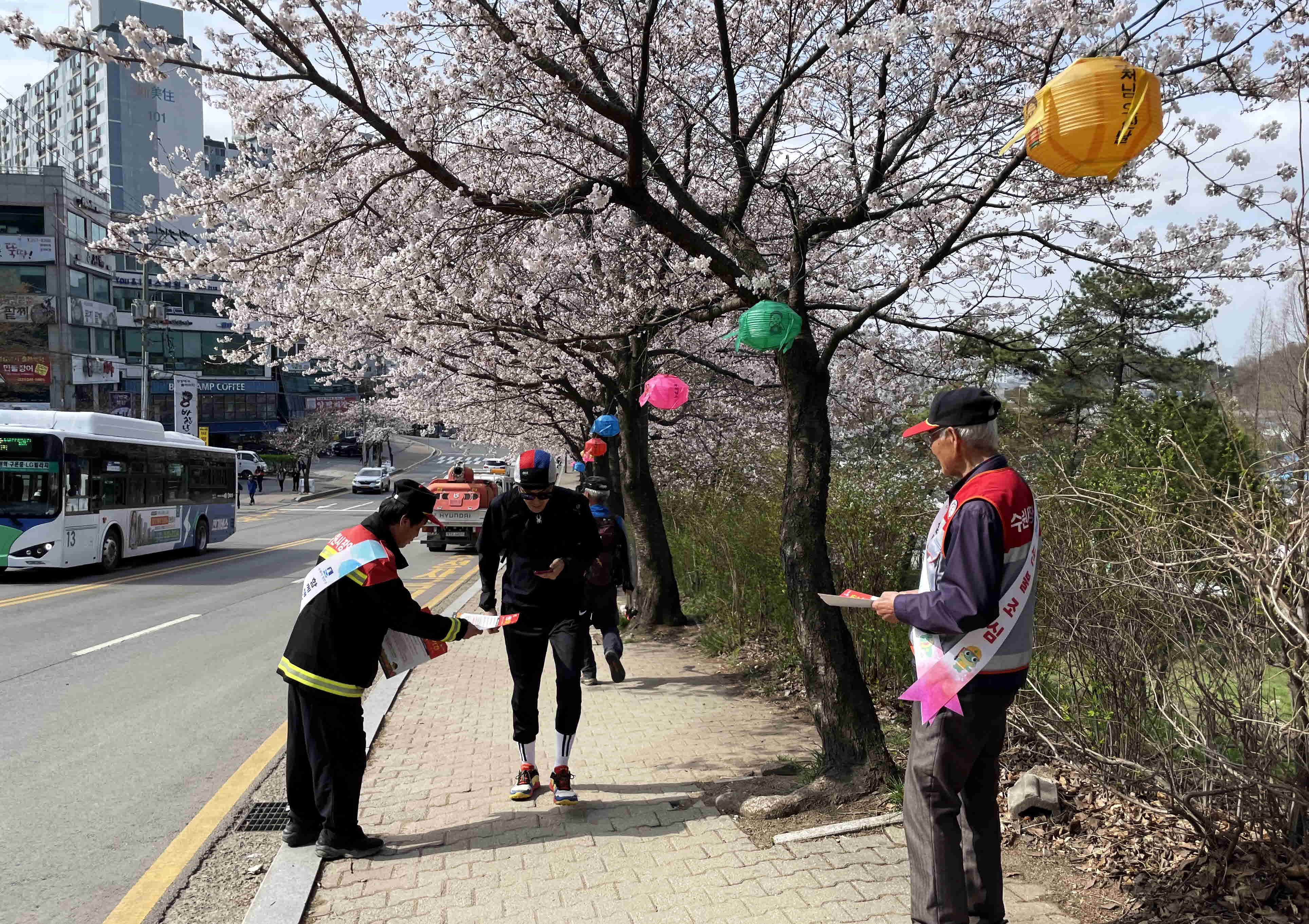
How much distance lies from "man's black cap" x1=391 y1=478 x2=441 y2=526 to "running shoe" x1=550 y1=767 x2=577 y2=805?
5.28ft

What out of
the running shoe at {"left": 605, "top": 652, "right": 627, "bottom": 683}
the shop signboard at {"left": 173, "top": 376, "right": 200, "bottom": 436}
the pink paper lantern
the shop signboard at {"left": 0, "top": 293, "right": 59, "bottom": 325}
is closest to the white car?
the shop signboard at {"left": 173, "top": 376, "right": 200, "bottom": 436}

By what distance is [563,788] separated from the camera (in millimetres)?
5152

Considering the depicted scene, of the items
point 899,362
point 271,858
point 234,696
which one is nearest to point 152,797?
point 271,858

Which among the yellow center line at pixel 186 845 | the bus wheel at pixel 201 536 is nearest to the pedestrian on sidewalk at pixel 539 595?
the yellow center line at pixel 186 845

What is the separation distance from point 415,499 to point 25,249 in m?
64.6

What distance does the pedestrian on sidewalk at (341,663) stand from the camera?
174 inches

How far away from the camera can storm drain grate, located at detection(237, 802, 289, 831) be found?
5242mm

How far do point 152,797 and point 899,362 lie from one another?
712 cm

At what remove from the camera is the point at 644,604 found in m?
11.8

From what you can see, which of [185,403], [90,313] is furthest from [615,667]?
[90,313]

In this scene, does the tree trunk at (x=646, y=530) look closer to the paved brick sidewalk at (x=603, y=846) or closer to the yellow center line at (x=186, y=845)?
the paved brick sidewalk at (x=603, y=846)

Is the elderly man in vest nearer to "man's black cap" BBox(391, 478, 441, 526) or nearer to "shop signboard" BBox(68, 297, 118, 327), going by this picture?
"man's black cap" BBox(391, 478, 441, 526)

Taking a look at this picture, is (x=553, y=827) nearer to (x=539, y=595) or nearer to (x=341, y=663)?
(x=539, y=595)

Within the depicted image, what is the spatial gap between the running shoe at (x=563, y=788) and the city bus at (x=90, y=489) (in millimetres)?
15089
